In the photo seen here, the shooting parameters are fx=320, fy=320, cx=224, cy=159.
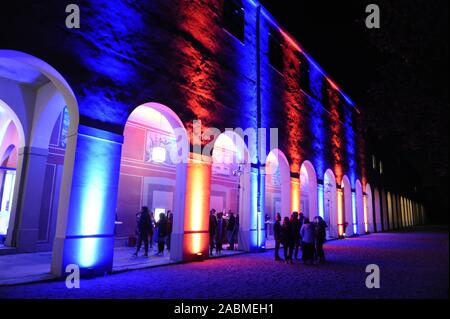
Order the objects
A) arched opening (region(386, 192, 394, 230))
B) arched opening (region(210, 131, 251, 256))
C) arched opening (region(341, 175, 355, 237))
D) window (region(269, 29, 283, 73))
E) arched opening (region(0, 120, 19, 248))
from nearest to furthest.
Result: arched opening (region(0, 120, 19, 248))
arched opening (region(210, 131, 251, 256))
window (region(269, 29, 283, 73))
arched opening (region(341, 175, 355, 237))
arched opening (region(386, 192, 394, 230))

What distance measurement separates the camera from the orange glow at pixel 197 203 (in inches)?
396

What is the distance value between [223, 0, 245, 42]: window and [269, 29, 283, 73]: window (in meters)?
2.54

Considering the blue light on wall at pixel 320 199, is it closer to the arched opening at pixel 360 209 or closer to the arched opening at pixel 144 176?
the arched opening at pixel 144 176

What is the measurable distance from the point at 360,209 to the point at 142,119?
66.3 feet

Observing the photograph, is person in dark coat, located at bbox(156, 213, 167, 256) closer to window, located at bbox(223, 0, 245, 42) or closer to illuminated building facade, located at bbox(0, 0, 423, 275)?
illuminated building facade, located at bbox(0, 0, 423, 275)

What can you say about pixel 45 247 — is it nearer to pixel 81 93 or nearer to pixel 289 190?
pixel 81 93

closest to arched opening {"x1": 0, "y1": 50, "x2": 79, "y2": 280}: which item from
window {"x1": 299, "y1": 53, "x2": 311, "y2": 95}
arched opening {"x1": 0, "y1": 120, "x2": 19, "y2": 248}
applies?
arched opening {"x1": 0, "y1": 120, "x2": 19, "y2": 248}

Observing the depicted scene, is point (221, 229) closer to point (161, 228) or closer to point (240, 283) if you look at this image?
point (161, 228)

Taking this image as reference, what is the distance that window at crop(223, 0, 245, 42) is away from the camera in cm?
1321

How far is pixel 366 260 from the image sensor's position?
10.4 metres

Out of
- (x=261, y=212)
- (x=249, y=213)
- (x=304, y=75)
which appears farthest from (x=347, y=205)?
(x=249, y=213)

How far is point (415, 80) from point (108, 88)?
6598mm

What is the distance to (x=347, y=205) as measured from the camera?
939 inches

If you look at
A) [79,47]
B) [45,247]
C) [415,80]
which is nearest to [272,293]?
[415,80]
